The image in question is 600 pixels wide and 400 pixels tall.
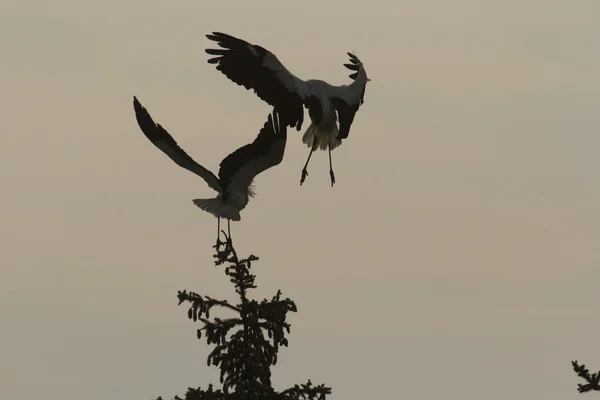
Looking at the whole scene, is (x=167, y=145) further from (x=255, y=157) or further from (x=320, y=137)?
(x=320, y=137)

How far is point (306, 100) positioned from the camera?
2086cm

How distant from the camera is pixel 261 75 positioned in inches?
813

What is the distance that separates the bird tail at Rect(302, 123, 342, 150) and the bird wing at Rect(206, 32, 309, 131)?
0.69 m

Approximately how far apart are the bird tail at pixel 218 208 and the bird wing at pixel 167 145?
0.27 meters

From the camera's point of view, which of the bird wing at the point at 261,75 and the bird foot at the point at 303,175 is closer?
the bird foot at the point at 303,175

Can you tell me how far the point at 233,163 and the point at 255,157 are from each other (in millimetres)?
302

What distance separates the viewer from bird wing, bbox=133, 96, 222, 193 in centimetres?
2002

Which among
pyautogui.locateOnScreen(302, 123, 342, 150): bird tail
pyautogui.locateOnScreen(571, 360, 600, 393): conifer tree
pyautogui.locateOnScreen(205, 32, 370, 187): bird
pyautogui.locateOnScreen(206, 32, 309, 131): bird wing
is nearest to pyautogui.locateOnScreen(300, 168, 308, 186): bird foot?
pyautogui.locateOnScreen(205, 32, 370, 187): bird

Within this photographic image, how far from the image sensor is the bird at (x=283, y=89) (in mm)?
20500

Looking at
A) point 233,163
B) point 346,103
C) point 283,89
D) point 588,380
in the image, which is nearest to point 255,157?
point 233,163

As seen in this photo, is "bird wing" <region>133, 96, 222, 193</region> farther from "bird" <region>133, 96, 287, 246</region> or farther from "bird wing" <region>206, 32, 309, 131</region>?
"bird wing" <region>206, 32, 309, 131</region>

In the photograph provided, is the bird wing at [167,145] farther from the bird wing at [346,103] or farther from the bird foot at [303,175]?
the bird wing at [346,103]

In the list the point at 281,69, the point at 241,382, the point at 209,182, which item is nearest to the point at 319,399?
the point at 241,382

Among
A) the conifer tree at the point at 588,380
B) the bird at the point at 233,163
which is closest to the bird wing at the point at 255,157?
the bird at the point at 233,163
